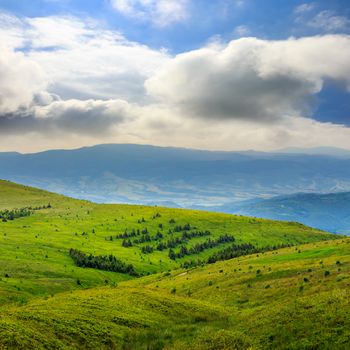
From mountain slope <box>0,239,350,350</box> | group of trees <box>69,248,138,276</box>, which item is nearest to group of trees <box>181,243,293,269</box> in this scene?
group of trees <box>69,248,138,276</box>

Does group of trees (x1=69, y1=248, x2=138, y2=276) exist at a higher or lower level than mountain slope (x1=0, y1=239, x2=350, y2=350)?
lower

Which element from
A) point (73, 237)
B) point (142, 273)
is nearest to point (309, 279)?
point (142, 273)

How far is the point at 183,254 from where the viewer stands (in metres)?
183

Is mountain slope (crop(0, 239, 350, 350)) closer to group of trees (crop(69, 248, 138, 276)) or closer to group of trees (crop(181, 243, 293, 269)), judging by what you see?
group of trees (crop(181, 243, 293, 269))

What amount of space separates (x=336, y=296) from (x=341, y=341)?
29.7ft

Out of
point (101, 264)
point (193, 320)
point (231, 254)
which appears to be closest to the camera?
point (193, 320)

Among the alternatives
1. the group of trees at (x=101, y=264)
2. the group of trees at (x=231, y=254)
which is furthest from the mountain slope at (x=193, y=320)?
the group of trees at (x=101, y=264)

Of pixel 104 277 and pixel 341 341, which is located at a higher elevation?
pixel 341 341

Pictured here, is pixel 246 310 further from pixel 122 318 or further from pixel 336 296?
pixel 122 318

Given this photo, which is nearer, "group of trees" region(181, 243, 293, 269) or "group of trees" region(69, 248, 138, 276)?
"group of trees" region(181, 243, 293, 269)

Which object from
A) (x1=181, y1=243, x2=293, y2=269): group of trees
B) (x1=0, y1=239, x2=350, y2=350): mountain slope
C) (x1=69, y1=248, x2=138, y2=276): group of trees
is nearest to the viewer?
(x1=0, y1=239, x2=350, y2=350): mountain slope

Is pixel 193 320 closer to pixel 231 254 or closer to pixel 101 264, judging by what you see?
pixel 231 254

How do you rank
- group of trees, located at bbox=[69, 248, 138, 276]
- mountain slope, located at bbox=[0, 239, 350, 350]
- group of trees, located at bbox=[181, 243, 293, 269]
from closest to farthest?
1. mountain slope, located at bbox=[0, 239, 350, 350]
2. group of trees, located at bbox=[181, 243, 293, 269]
3. group of trees, located at bbox=[69, 248, 138, 276]

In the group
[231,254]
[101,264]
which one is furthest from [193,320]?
[101,264]
